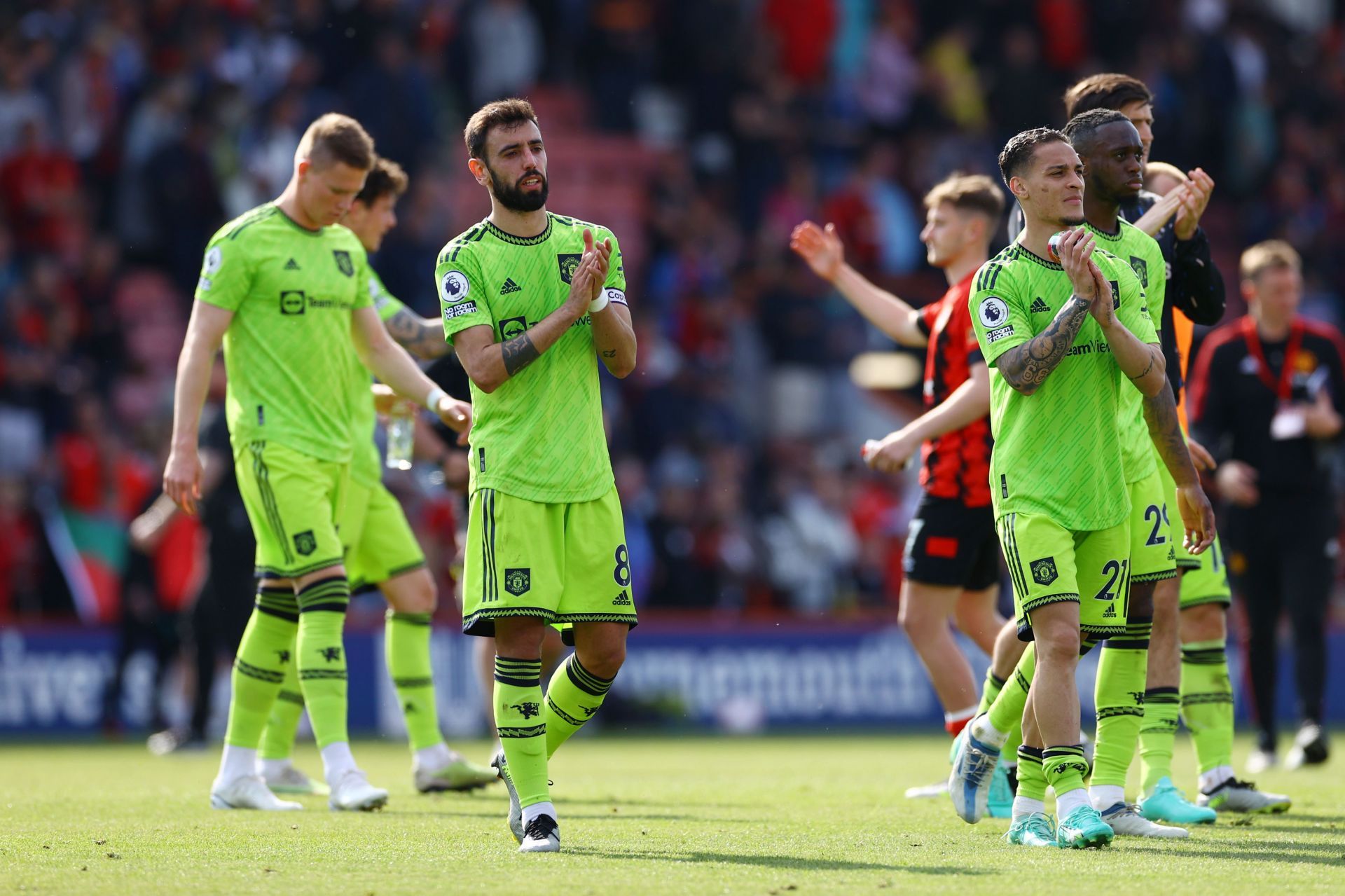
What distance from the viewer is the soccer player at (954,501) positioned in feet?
27.2

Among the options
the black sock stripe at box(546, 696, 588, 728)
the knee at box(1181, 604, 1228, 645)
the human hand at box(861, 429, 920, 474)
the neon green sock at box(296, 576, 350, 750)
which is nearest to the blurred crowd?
the neon green sock at box(296, 576, 350, 750)

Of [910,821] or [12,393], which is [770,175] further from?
[910,821]

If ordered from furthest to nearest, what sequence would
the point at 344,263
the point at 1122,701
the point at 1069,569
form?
the point at 344,263, the point at 1122,701, the point at 1069,569

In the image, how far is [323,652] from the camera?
7.99 meters

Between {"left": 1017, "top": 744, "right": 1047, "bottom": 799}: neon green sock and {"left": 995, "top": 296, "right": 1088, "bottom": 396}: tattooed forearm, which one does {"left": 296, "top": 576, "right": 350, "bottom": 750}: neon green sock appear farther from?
{"left": 995, "top": 296, "right": 1088, "bottom": 396}: tattooed forearm

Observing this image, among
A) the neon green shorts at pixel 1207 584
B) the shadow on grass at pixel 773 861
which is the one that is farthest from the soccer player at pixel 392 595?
the neon green shorts at pixel 1207 584

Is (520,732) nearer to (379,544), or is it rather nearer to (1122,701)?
(1122,701)

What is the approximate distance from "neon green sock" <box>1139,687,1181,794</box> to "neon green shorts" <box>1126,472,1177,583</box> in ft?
2.93

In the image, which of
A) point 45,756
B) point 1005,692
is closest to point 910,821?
point 1005,692

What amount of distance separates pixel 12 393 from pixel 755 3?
9610 millimetres

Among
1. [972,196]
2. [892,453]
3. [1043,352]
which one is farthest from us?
[972,196]

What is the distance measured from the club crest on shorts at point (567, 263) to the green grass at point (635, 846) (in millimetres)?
1965

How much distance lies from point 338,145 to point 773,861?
12.3 feet

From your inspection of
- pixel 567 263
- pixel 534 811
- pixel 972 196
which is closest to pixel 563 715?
pixel 534 811
